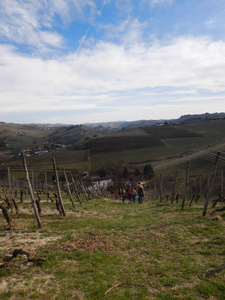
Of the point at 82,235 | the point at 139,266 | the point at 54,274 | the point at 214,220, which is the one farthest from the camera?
the point at 214,220

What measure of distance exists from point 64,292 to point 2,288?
1.33 metres

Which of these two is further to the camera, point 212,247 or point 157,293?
point 212,247

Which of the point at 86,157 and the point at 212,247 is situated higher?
the point at 212,247

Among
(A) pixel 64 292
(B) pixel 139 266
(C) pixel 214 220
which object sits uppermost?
(A) pixel 64 292

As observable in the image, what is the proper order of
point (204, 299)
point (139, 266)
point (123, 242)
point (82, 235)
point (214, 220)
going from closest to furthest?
1. point (204, 299)
2. point (139, 266)
3. point (123, 242)
4. point (82, 235)
5. point (214, 220)

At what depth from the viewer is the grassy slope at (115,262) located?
401cm


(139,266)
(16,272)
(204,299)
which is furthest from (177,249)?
(16,272)

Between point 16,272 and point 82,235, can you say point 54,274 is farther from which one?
point 82,235

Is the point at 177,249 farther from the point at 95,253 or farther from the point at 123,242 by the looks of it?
the point at 95,253

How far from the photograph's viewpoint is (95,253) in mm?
5605

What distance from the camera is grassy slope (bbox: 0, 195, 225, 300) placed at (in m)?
4.01

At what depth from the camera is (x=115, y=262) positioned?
5168 mm

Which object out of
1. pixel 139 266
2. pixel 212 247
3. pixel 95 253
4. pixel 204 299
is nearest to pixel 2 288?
pixel 95 253

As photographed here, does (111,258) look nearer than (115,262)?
No
